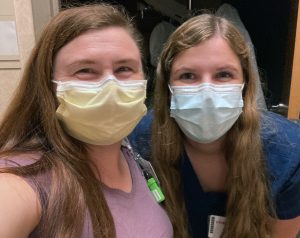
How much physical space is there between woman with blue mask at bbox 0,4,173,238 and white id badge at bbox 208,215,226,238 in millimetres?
295

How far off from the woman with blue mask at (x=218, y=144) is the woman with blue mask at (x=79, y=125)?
0.22 meters

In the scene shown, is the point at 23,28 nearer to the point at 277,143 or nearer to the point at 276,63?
the point at 277,143

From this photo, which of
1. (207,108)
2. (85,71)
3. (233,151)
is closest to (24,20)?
(85,71)

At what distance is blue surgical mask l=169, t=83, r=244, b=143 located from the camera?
2.87 ft

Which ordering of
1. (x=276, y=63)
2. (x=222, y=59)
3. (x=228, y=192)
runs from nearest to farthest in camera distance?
(x=222, y=59)
(x=228, y=192)
(x=276, y=63)

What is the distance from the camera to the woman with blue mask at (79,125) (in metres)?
0.57

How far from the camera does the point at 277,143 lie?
3.03 feet

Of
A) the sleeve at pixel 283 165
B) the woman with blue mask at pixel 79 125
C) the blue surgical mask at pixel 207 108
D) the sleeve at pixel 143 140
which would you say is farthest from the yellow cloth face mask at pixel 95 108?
the sleeve at pixel 283 165

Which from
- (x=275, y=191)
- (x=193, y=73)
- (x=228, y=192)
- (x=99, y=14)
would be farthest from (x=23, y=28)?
(x=275, y=191)

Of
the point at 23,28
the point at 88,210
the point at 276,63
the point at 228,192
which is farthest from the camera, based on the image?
the point at 276,63

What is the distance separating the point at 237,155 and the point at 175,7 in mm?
1142

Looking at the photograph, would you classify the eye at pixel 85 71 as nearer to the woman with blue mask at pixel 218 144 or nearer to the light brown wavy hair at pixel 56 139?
the light brown wavy hair at pixel 56 139

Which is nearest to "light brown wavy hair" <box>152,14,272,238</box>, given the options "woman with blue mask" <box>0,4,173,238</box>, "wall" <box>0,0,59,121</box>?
"woman with blue mask" <box>0,4,173,238</box>

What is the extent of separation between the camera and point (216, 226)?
0.98 m
